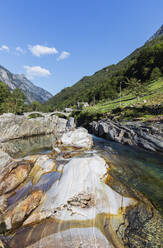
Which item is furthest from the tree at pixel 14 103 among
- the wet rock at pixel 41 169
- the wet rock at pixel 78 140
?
the wet rock at pixel 41 169

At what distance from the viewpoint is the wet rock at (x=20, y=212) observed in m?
6.12

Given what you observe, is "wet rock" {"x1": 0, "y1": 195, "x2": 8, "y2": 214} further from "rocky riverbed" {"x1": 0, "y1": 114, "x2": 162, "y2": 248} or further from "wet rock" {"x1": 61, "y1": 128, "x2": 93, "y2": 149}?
"wet rock" {"x1": 61, "y1": 128, "x2": 93, "y2": 149}

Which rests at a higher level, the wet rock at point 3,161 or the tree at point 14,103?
the tree at point 14,103

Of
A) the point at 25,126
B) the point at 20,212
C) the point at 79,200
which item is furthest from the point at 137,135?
the point at 25,126

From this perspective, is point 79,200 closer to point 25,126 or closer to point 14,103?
point 25,126

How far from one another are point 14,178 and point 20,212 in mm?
4308

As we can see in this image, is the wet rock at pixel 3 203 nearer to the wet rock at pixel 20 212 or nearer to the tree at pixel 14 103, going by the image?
the wet rock at pixel 20 212

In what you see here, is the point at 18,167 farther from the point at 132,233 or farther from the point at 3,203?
the point at 132,233

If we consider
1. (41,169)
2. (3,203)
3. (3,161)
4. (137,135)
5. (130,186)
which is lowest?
(3,203)

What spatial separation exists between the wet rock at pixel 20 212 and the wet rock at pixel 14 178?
3132 mm

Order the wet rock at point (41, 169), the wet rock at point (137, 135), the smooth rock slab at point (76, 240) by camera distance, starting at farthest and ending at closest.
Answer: the wet rock at point (137, 135), the wet rock at point (41, 169), the smooth rock slab at point (76, 240)

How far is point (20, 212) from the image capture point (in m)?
6.55

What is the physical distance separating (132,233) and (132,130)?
65.6ft

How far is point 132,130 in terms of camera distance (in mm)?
23062
